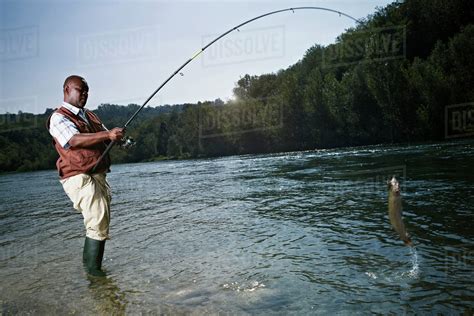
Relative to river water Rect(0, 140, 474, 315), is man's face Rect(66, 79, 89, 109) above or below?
above

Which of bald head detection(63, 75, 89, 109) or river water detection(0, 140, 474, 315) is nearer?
river water detection(0, 140, 474, 315)

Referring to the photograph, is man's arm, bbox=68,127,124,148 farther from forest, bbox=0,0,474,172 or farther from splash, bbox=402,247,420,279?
forest, bbox=0,0,474,172

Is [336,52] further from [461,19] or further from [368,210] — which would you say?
[368,210]

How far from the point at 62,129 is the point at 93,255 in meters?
1.87

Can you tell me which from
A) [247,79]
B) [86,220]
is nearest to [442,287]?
[86,220]

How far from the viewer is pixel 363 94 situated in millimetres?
55906

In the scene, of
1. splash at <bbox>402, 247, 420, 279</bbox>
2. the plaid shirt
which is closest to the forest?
the plaid shirt

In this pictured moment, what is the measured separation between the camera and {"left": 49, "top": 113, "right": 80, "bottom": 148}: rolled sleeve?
16.4 feet

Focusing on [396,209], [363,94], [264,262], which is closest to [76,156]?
[264,262]

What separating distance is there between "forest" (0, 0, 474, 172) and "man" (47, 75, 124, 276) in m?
36.8

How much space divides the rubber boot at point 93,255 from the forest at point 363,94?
36821 millimetres

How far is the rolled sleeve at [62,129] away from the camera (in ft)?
16.4

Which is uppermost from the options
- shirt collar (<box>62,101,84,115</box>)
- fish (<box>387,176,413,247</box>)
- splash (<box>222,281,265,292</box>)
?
shirt collar (<box>62,101,84,115</box>)

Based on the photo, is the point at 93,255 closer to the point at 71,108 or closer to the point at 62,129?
the point at 62,129
